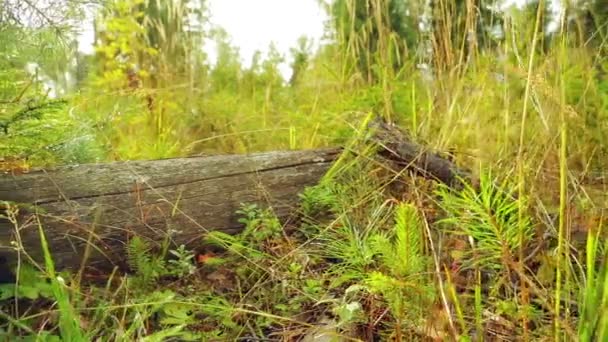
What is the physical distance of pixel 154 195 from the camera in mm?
1993

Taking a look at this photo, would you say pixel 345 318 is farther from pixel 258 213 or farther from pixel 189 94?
pixel 189 94

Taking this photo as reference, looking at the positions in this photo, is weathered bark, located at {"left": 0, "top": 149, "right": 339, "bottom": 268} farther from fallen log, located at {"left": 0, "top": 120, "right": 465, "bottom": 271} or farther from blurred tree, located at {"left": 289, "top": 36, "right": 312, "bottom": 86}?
blurred tree, located at {"left": 289, "top": 36, "right": 312, "bottom": 86}

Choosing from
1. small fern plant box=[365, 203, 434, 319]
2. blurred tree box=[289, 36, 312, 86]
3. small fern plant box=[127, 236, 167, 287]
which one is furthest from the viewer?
blurred tree box=[289, 36, 312, 86]

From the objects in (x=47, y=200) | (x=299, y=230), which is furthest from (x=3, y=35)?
Result: (x=299, y=230)

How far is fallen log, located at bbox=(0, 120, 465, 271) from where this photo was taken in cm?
181

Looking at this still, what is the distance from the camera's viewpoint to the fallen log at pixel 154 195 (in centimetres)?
181

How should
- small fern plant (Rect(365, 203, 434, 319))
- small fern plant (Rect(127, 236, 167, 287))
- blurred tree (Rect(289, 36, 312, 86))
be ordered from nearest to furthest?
small fern plant (Rect(365, 203, 434, 319)), small fern plant (Rect(127, 236, 167, 287)), blurred tree (Rect(289, 36, 312, 86))

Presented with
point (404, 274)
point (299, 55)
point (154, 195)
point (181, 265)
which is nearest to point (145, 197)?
point (154, 195)

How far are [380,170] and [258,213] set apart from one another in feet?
1.59

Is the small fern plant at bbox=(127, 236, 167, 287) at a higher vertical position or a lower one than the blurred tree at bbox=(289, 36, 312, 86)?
lower

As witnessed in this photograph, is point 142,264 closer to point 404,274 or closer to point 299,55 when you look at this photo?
point 404,274

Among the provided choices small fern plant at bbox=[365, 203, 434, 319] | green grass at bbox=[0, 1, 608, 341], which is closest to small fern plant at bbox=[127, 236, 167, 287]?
green grass at bbox=[0, 1, 608, 341]

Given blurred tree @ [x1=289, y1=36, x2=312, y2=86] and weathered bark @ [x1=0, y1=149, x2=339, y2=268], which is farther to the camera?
blurred tree @ [x1=289, y1=36, x2=312, y2=86]

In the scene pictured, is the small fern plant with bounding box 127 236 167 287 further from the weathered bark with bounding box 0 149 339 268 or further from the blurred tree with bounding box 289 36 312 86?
the blurred tree with bounding box 289 36 312 86
